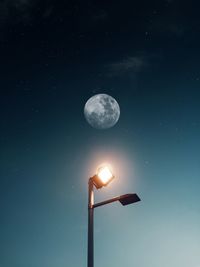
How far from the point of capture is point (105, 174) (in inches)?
217

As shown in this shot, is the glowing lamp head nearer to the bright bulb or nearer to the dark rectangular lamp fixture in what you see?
the bright bulb

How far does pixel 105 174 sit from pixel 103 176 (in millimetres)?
56

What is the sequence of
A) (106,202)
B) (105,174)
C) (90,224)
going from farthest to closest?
(106,202)
(105,174)
(90,224)

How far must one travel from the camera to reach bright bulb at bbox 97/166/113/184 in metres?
5.50

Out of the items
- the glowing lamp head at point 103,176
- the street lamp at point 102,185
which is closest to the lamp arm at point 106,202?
the street lamp at point 102,185

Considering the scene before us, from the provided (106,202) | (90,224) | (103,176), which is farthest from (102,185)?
(90,224)

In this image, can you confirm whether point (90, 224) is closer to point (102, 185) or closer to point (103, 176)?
point (102, 185)

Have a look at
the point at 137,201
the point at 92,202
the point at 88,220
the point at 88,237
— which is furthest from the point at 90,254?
the point at 137,201

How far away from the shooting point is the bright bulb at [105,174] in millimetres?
5500

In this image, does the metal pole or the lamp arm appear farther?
the lamp arm

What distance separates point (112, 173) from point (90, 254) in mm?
1488

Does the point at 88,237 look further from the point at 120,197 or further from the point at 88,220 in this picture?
the point at 120,197

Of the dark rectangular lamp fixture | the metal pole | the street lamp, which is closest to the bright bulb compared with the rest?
the street lamp

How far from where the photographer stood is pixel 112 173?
216 inches
